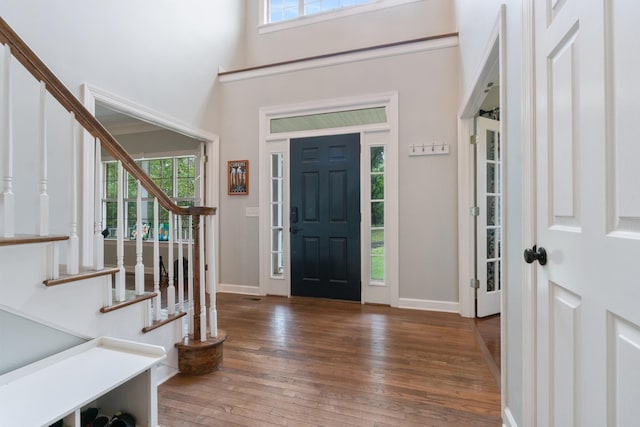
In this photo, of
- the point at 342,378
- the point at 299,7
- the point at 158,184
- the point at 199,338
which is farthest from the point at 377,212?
the point at 158,184

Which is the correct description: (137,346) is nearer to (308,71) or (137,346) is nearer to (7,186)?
(7,186)

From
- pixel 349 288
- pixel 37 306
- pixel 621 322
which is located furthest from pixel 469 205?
pixel 37 306

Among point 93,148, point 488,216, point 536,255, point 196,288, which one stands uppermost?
point 93,148

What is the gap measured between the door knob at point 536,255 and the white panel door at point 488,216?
6.63 ft

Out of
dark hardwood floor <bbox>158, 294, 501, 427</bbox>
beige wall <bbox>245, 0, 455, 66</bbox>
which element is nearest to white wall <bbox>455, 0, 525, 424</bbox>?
dark hardwood floor <bbox>158, 294, 501, 427</bbox>

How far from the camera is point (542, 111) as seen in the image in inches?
43.2

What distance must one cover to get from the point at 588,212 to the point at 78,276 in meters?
1.94

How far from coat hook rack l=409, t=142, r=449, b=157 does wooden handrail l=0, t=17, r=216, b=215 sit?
2.42 meters

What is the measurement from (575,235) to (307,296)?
124 inches

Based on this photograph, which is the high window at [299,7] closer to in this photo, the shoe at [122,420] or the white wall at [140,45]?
the white wall at [140,45]

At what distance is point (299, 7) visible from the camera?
180 inches

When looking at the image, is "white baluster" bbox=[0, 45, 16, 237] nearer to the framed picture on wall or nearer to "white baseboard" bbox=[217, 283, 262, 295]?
the framed picture on wall

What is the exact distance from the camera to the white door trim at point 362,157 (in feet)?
11.2

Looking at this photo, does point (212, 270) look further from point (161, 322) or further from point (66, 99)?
point (66, 99)
